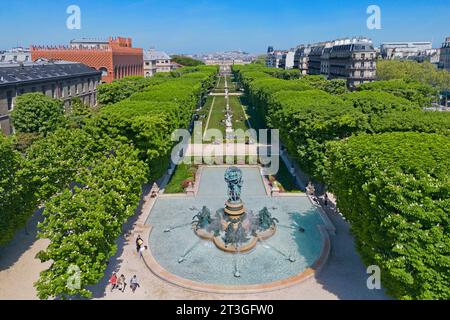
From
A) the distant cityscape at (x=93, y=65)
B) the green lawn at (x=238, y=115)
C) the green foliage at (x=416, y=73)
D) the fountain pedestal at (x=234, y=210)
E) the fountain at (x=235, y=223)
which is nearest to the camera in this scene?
the fountain at (x=235, y=223)

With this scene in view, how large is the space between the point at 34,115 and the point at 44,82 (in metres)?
22.6

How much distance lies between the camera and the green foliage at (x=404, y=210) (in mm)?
19156

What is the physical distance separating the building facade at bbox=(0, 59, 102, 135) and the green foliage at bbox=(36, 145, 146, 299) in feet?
138

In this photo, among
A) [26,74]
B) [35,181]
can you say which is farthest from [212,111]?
[35,181]

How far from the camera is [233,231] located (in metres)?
31.2

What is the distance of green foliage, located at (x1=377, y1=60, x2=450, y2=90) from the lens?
380ft

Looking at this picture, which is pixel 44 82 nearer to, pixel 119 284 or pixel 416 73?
pixel 119 284

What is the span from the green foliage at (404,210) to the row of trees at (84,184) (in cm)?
1694

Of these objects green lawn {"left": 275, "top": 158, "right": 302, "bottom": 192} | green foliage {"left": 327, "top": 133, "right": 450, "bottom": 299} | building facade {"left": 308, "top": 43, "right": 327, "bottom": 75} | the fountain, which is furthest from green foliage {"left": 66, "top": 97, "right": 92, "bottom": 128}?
building facade {"left": 308, "top": 43, "right": 327, "bottom": 75}

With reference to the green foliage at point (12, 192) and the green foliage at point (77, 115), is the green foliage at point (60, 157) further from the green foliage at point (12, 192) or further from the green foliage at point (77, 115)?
the green foliage at point (77, 115)

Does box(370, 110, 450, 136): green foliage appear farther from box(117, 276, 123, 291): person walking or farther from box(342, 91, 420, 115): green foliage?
box(117, 276, 123, 291): person walking

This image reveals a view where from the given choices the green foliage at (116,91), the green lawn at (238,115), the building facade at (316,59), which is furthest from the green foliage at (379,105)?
the building facade at (316,59)

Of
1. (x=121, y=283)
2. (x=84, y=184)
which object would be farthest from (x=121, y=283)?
(x=84, y=184)
